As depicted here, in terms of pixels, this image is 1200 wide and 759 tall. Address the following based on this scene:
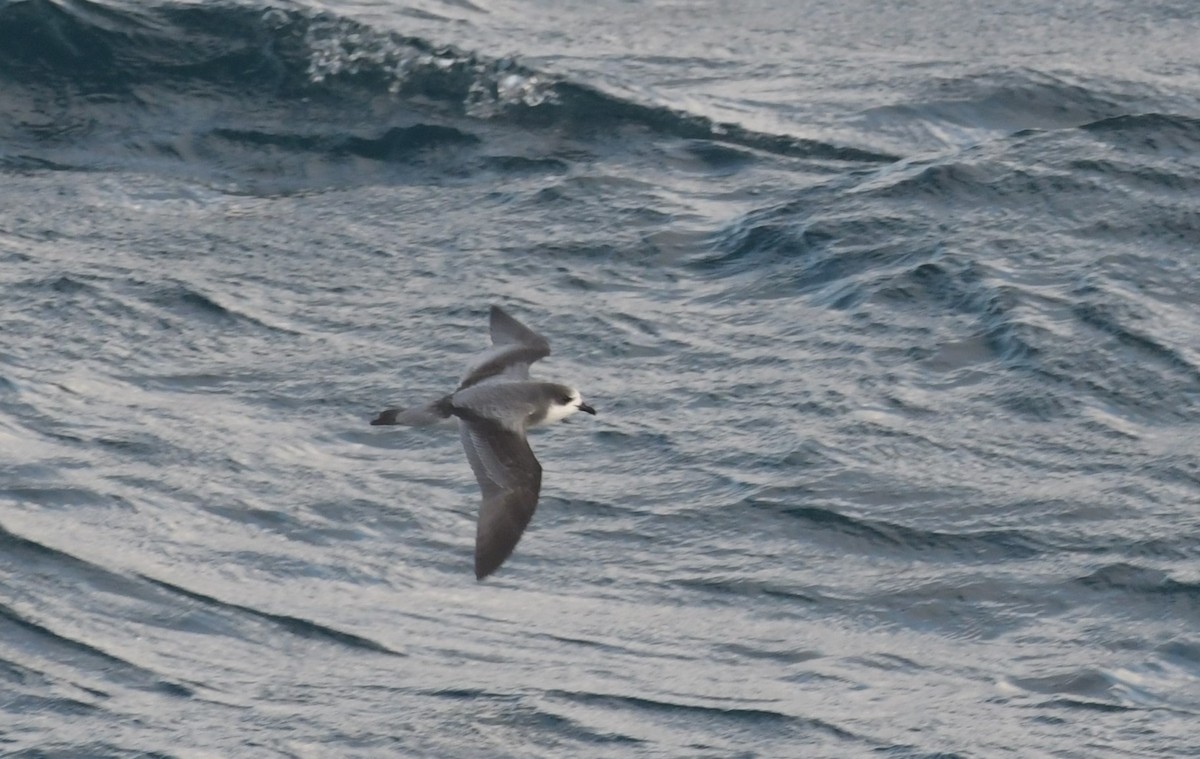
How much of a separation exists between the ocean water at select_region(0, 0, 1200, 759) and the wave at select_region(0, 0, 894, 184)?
0.10 ft

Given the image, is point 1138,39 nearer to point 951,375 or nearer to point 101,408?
point 951,375

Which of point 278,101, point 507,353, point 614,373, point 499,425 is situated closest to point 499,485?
point 499,425

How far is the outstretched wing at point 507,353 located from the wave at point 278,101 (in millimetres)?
3791

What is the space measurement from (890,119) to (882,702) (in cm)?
662

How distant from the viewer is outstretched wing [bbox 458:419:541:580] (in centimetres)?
895

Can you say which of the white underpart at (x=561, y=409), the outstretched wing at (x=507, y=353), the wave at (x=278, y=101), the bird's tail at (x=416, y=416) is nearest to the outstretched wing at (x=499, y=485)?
the bird's tail at (x=416, y=416)

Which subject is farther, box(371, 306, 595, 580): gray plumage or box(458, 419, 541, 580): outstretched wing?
box(371, 306, 595, 580): gray plumage

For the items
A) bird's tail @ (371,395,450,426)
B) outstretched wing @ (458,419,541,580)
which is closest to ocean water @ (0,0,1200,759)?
outstretched wing @ (458,419,541,580)

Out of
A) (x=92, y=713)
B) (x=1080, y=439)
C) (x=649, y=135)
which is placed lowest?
(x=92, y=713)

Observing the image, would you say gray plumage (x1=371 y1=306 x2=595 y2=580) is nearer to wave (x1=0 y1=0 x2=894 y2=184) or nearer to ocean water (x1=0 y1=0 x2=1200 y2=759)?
ocean water (x1=0 y1=0 x2=1200 y2=759)

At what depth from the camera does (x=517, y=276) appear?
541 inches

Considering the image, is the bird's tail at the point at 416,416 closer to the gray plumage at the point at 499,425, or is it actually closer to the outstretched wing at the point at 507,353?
the gray plumage at the point at 499,425

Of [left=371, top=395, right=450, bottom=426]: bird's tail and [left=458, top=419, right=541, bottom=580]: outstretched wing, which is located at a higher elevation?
[left=371, top=395, right=450, bottom=426]: bird's tail

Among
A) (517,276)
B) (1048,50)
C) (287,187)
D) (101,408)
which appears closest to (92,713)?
(101,408)
